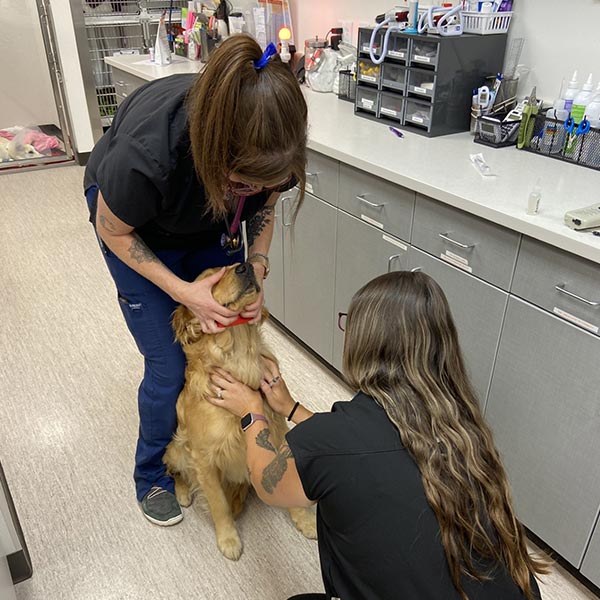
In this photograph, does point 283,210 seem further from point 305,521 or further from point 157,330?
point 305,521

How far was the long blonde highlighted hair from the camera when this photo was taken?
877 millimetres

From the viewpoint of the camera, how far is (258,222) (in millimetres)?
1635

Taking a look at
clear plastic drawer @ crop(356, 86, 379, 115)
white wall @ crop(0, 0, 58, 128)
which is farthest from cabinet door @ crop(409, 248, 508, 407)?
white wall @ crop(0, 0, 58, 128)

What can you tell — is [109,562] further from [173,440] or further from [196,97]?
[196,97]

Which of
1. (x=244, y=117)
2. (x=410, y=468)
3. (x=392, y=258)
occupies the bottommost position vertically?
(x=392, y=258)

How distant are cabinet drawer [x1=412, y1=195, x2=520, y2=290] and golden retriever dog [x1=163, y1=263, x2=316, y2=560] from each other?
56 centimetres

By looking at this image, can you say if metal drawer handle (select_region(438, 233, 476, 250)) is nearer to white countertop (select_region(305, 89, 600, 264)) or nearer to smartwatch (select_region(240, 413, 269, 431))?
white countertop (select_region(305, 89, 600, 264))

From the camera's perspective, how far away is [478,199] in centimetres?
148

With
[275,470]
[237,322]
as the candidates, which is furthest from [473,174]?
[275,470]

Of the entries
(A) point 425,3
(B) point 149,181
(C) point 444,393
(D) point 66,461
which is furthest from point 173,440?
(A) point 425,3

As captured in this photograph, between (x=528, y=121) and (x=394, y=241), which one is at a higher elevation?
(x=528, y=121)

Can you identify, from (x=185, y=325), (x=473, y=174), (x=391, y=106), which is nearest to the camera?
(x=185, y=325)

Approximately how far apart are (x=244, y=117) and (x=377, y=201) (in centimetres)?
92

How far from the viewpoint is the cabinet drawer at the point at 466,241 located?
146cm
